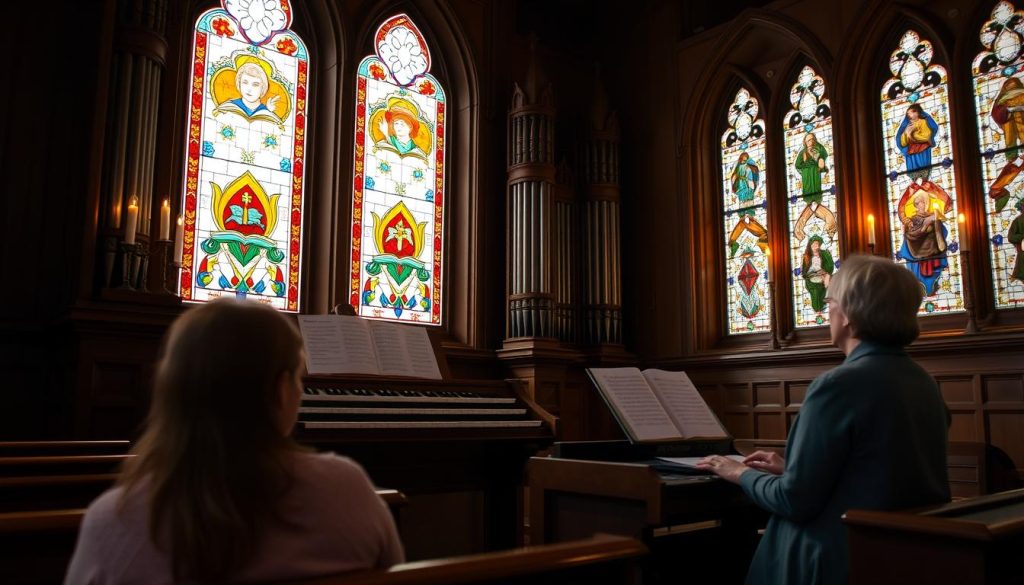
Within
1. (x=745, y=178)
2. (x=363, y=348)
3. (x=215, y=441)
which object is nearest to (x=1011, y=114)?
(x=745, y=178)

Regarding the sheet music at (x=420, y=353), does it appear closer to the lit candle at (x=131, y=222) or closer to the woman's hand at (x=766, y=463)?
the lit candle at (x=131, y=222)

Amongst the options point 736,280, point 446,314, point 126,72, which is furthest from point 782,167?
point 126,72

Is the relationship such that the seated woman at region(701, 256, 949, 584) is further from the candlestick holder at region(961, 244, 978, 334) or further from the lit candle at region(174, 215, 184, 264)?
the lit candle at region(174, 215, 184, 264)

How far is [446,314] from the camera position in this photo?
283 inches

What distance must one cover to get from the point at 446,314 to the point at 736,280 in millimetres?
2696

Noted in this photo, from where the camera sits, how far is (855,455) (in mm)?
2033

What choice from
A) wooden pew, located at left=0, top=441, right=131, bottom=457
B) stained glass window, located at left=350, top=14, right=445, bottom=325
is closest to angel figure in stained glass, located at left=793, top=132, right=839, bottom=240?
stained glass window, located at left=350, top=14, right=445, bottom=325

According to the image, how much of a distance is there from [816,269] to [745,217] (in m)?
0.92

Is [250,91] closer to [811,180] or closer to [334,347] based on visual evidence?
[334,347]

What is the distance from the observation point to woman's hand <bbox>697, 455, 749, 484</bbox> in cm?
237

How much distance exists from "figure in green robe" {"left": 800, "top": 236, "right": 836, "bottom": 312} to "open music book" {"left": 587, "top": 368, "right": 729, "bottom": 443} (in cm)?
394

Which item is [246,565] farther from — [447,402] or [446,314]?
[446,314]

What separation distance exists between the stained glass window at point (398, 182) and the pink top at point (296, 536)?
547cm

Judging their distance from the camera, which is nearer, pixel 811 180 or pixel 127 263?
pixel 127 263
